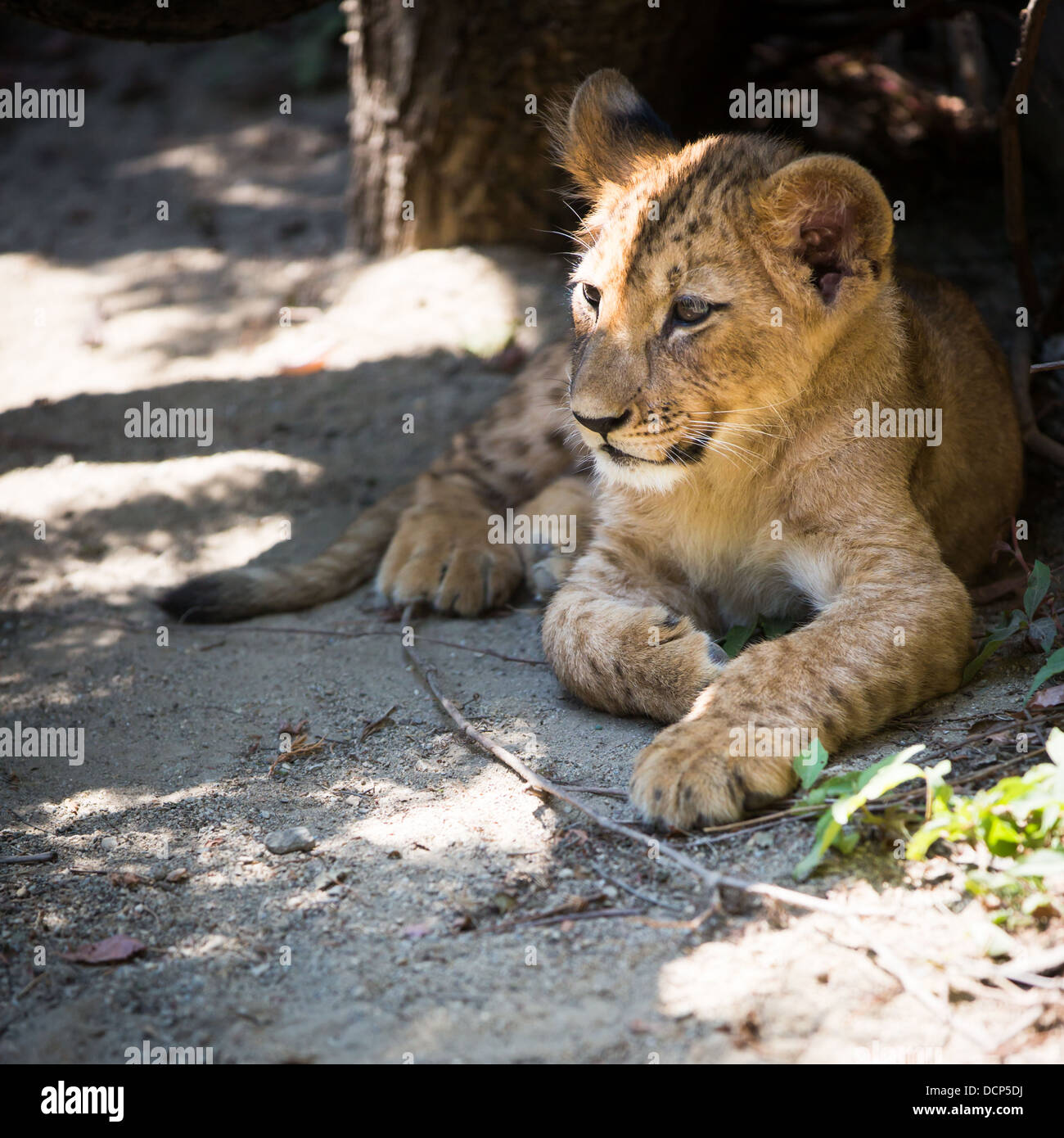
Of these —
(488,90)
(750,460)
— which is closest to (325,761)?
(750,460)

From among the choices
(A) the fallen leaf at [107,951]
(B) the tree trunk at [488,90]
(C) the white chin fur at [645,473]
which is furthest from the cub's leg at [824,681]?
(B) the tree trunk at [488,90]

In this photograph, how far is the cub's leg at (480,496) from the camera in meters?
4.62

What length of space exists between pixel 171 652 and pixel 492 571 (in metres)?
1.28

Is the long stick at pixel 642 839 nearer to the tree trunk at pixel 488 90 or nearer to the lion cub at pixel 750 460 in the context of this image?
the lion cub at pixel 750 460

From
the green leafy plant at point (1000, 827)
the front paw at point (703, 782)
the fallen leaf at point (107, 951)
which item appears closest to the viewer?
the green leafy plant at point (1000, 827)

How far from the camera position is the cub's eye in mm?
3324

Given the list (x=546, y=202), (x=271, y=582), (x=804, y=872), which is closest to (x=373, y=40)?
(x=546, y=202)

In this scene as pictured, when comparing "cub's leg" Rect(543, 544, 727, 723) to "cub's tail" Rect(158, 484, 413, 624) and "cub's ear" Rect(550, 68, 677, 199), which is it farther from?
"cub's ear" Rect(550, 68, 677, 199)

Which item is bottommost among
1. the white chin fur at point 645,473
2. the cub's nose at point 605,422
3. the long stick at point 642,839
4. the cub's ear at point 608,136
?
the long stick at point 642,839

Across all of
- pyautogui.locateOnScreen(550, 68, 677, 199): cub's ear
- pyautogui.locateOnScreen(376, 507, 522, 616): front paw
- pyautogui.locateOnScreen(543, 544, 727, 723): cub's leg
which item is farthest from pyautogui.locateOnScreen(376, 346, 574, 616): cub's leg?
pyautogui.locateOnScreen(550, 68, 677, 199): cub's ear

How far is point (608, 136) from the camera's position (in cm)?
399

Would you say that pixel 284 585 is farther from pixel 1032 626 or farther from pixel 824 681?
pixel 1032 626

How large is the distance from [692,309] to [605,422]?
16.2 inches

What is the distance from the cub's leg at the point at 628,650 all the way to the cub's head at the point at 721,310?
43cm
